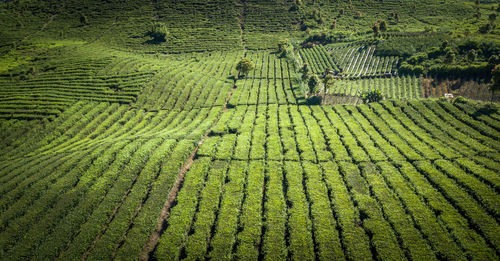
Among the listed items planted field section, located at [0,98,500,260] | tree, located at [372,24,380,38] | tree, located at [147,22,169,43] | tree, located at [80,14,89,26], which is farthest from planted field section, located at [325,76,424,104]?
tree, located at [80,14,89,26]

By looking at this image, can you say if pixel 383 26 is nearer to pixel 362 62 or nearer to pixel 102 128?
pixel 362 62

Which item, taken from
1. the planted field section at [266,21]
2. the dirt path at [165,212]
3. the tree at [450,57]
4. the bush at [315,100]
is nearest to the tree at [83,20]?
the planted field section at [266,21]

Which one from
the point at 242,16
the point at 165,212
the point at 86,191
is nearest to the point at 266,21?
the point at 242,16

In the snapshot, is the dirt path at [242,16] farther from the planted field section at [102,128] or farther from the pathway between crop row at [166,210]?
the pathway between crop row at [166,210]

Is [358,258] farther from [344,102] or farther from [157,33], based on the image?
[157,33]

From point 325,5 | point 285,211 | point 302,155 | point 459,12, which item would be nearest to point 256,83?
point 302,155

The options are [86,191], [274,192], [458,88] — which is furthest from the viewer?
[458,88]

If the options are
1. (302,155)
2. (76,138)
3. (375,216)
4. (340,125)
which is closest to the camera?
(375,216)
